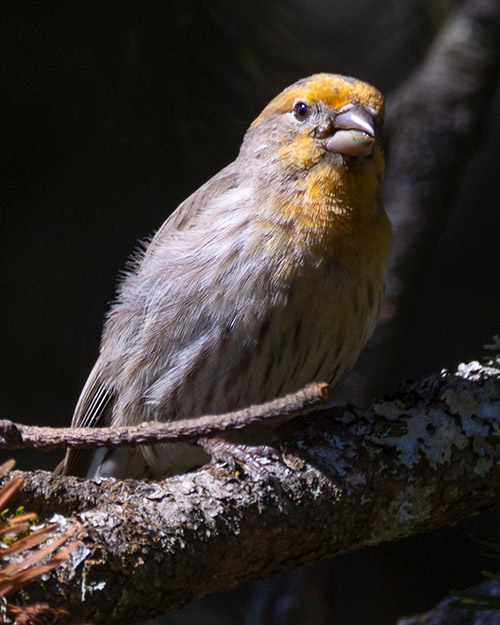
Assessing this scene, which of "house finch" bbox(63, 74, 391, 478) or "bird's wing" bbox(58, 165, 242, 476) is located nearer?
"house finch" bbox(63, 74, 391, 478)

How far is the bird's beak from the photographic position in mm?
2441

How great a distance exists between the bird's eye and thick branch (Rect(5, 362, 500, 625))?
3.08 ft

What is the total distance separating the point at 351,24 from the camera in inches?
145

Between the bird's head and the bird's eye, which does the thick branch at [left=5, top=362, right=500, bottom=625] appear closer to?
the bird's head

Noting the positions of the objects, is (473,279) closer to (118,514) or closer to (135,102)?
(135,102)

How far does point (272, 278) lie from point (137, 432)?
1028 mm

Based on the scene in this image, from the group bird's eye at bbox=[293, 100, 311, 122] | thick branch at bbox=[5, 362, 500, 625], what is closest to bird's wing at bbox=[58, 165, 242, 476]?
bird's eye at bbox=[293, 100, 311, 122]

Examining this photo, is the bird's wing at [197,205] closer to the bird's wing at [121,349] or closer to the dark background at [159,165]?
the bird's wing at [121,349]

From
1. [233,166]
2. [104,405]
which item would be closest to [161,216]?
[233,166]

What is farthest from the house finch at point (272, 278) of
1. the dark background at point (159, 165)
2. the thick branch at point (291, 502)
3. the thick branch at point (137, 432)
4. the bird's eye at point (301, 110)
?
the thick branch at point (137, 432)

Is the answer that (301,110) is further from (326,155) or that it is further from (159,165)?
(159,165)

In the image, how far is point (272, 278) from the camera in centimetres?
234

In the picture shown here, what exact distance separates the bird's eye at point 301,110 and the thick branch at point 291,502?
94cm

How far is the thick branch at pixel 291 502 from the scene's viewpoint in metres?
1.49
